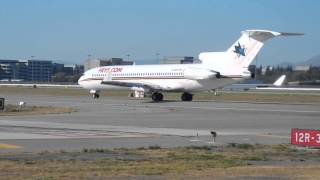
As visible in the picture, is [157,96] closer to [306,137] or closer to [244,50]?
[244,50]

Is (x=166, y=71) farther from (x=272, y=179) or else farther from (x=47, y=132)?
(x=272, y=179)

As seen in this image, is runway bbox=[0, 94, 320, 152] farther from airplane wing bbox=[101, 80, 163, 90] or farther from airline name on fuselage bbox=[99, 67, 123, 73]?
airline name on fuselage bbox=[99, 67, 123, 73]

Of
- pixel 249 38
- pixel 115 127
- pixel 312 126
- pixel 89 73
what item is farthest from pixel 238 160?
pixel 89 73

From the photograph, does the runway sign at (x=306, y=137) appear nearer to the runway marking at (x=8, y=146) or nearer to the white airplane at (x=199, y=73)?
the runway marking at (x=8, y=146)

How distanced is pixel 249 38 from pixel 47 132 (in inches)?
1514

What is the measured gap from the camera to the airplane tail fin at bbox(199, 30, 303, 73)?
202 feet

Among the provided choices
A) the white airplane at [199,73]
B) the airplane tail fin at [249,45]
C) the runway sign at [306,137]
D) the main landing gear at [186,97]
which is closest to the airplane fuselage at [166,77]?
the white airplane at [199,73]

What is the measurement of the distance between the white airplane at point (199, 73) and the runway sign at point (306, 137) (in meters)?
39.8

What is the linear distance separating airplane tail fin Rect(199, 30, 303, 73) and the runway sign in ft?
133

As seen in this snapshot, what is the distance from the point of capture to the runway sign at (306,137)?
19.9 meters

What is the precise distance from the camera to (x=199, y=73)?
206 feet

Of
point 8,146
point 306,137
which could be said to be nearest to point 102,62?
point 8,146

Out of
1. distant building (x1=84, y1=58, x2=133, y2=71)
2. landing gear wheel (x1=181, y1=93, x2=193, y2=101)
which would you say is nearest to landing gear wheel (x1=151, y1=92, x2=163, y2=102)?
landing gear wheel (x1=181, y1=93, x2=193, y2=101)

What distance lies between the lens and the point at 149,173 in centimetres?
1379
